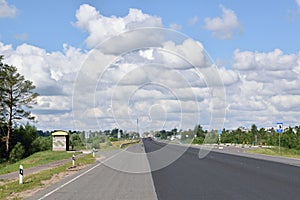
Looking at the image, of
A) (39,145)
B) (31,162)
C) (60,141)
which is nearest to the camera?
(31,162)

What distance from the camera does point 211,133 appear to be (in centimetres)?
14662

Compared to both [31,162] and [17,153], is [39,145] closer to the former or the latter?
[17,153]

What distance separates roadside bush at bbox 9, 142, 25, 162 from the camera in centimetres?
6493

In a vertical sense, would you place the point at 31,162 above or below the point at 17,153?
below

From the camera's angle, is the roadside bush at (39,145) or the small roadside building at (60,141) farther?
the roadside bush at (39,145)

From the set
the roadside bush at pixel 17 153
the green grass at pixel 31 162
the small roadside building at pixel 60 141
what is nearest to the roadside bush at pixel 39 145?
the roadside bush at pixel 17 153

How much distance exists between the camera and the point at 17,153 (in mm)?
66062

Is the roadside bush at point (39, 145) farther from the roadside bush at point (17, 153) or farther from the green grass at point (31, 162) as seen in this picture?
the green grass at point (31, 162)

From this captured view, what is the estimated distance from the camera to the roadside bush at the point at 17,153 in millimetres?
64925

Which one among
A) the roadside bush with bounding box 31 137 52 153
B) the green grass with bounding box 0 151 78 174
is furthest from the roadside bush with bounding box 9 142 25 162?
the roadside bush with bounding box 31 137 52 153

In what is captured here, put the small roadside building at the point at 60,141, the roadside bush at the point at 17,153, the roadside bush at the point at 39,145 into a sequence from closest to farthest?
the roadside bush at the point at 17,153 → the small roadside building at the point at 60,141 → the roadside bush at the point at 39,145

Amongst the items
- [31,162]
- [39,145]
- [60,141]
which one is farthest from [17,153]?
[31,162]

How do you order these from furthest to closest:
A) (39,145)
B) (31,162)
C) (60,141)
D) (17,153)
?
(39,145) < (60,141) < (17,153) < (31,162)

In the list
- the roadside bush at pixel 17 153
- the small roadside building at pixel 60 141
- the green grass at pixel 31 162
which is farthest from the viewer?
the small roadside building at pixel 60 141
